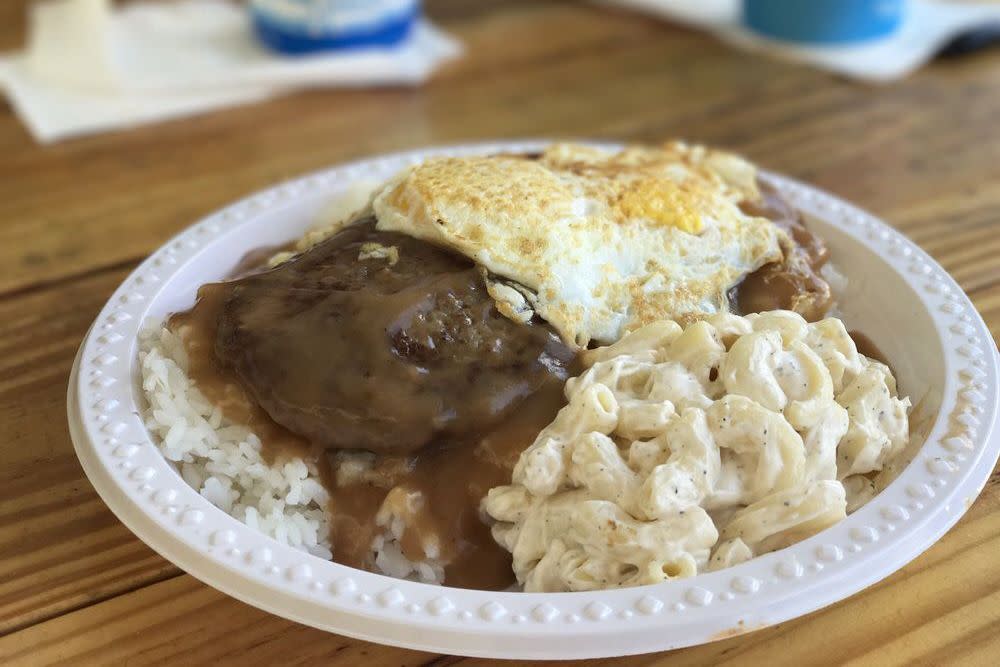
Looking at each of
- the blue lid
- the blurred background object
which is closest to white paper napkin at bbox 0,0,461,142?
the blurred background object

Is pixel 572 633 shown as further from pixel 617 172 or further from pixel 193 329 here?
pixel 617 172

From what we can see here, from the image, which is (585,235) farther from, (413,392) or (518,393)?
(413,392)

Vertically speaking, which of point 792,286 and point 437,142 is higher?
point 792,286

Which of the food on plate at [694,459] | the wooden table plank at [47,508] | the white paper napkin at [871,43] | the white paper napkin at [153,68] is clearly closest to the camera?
the food on plate at [694,459]

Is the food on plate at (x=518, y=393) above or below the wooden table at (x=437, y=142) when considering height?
above

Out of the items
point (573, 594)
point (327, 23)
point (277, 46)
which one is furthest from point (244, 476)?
point (277, 46)

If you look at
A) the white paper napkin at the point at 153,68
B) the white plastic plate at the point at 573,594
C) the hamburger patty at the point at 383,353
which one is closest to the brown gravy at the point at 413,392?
the hamburger patty at the point at 383,353

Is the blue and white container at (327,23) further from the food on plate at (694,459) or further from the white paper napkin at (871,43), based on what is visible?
the food on plate at (694,459)
